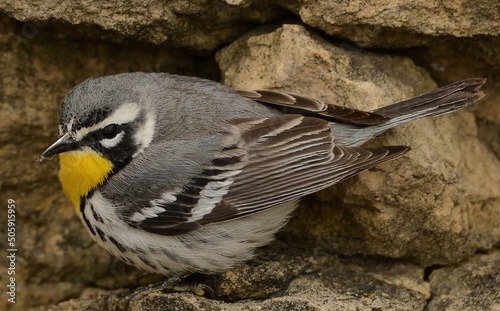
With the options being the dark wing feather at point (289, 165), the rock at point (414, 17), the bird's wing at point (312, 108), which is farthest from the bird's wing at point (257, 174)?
the rock at point (414, 17)

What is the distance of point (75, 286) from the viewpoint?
6.16 metres

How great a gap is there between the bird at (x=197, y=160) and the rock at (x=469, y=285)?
3.48ft

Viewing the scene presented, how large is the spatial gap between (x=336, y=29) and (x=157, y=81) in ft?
3.98

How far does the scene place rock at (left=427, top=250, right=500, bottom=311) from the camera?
17.3 ft

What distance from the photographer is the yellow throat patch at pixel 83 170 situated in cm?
509

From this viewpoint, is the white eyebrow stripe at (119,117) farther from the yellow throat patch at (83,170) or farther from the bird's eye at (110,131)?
the yellow throat patch at (83,170)

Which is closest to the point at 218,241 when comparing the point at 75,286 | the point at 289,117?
the point at 289,117

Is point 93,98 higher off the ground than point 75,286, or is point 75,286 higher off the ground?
point 93,98

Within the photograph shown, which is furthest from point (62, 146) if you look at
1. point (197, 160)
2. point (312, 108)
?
point (312, 108)

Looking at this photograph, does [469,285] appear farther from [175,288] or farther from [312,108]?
[175,288]

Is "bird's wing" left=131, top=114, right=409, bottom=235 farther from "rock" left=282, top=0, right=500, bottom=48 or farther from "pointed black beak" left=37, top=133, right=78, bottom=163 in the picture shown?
"rock" left=282, top=0, right=500, bottom=48

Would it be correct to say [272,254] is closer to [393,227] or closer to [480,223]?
[393,227]

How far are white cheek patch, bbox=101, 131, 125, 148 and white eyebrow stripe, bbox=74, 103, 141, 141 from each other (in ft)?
0.26

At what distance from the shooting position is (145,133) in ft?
17.1
